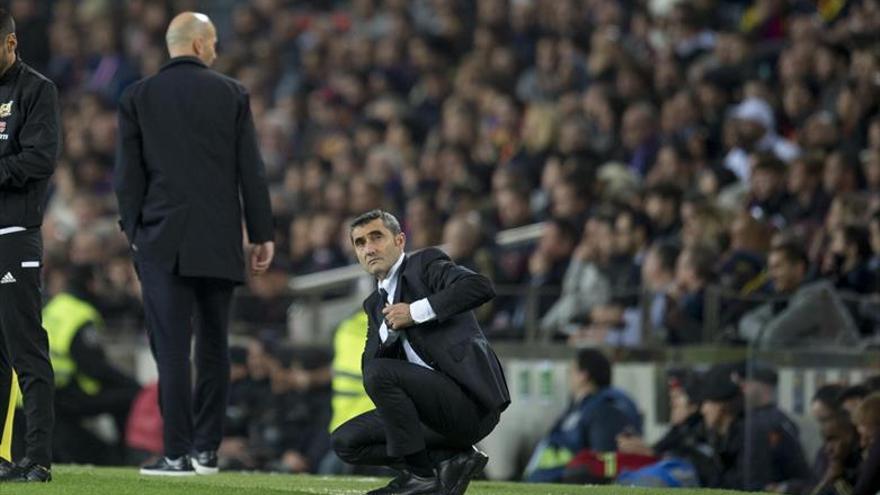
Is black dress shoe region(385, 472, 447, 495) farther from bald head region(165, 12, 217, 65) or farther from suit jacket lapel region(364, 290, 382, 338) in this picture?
bald head region(165, 12, 217, 65)

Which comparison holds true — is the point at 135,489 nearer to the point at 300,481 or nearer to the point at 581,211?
the point at 300,481

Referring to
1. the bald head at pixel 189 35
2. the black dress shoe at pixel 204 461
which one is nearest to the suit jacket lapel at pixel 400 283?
the black dress shoe at pixel 204 461

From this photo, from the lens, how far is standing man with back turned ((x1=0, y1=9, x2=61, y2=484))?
27.2 ft

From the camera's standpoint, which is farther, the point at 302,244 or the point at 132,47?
the point at 132,47

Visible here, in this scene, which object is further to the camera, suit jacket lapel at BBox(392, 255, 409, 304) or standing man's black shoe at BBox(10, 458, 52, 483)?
standing man's black shoe at BBox(10, 458, 52, 483)

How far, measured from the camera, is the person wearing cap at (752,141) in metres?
15.3

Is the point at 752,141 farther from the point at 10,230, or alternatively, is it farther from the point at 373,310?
the point at 10,230

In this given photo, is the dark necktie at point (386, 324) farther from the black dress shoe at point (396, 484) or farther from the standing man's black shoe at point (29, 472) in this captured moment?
the standing man's black shoe at point (29, 472)

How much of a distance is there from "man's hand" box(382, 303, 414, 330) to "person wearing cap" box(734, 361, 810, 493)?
3838 millimetres

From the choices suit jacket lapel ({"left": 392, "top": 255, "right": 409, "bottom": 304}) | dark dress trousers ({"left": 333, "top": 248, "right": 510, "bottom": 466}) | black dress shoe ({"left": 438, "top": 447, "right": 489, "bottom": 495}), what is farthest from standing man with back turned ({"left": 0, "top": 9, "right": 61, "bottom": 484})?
black dress shoe ({"left": 438, "top": 447, "right": 489, "bottom": 495})

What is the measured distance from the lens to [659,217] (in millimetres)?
14539

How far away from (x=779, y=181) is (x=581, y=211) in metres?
1.76

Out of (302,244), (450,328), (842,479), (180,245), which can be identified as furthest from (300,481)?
(302,244)

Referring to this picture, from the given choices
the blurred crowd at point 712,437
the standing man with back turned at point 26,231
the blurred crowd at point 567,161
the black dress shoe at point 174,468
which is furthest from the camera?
the blurred crowd at point 567,161
